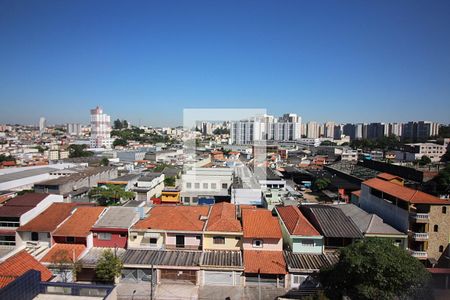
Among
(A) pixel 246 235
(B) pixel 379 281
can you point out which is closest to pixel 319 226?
(A) pixel 246 235

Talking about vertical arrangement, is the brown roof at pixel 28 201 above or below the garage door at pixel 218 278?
above

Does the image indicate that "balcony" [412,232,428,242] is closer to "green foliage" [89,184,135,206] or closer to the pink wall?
the pink wall

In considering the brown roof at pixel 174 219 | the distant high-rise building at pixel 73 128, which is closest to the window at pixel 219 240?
the brown roof at pixel 174 219

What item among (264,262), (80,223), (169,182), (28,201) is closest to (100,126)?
(169,182)

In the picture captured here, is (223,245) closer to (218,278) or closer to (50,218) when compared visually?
(218,278)

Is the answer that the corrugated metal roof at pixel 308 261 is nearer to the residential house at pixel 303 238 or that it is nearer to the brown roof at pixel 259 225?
the residential house at pixel 303 238

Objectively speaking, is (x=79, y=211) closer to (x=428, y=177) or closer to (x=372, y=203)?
(x=372, y=203)

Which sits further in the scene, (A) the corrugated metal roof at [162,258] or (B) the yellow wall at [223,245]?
(B) the yellow wall at [223,245]
